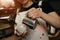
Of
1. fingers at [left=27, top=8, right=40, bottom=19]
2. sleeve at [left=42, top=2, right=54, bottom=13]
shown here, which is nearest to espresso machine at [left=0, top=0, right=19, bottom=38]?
fingers at [left=27, top=8, right=40, bottom=19]

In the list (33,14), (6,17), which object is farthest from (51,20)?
(6,17)

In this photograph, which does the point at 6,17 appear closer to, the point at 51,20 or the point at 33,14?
the point at 33,14

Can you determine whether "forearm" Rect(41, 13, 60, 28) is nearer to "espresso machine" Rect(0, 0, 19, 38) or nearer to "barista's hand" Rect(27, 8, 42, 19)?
"barista's hand" Rect(27, 8, 42, 19)

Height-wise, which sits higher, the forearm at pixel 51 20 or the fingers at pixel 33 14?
the fingers at pixel 33 14

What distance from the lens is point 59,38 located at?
1022mm

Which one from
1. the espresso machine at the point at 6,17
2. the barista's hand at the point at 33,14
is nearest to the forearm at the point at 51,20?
the barista's hand at the point at 33,14

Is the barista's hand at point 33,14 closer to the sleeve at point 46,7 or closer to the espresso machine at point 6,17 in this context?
the espresso machine at point 6,17

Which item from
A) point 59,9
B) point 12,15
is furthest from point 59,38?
point 12,15

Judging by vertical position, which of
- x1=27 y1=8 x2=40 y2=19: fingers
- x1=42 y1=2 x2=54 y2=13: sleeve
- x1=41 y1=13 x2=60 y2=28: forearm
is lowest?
x1=41 y1=13 x2=60 y2=28: forearm

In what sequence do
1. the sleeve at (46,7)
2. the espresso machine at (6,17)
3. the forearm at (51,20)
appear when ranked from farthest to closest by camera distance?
the sleeve at (46,7)
the forearm at (51,20)
the espresso machine at (6,17)

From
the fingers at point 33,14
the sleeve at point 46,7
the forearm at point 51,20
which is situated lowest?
the forearm at point 51,20

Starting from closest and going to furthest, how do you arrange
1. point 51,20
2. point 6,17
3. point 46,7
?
point 6,17
point 51,20
point 46,7

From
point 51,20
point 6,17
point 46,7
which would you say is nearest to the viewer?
point 6,17

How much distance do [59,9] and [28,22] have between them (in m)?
0.40
